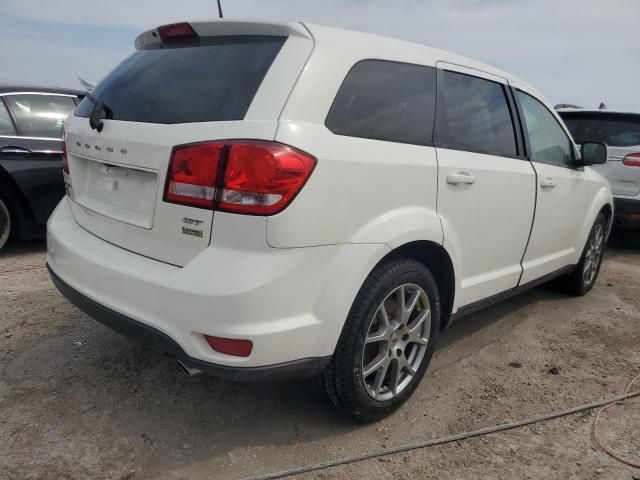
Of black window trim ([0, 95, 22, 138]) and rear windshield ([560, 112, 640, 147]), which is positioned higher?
rear windshield ([560, 112, 640, 147])

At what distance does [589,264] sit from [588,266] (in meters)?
0.02

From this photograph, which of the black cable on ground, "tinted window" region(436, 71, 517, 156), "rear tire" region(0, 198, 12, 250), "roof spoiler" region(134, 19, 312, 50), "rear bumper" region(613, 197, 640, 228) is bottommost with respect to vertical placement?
"rear tire" region(0, 198, 12, 250)

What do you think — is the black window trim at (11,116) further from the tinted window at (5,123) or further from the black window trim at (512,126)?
the black window trim at (512,126)

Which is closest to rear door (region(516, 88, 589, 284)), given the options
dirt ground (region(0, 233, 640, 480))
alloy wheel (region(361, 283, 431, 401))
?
dirt ground (region(0, 233, 640, 480))

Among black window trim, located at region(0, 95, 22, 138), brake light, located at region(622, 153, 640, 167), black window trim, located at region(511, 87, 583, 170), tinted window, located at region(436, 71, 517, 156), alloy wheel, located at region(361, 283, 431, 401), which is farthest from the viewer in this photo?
brake light, located at region(622, 153, 640, 167)

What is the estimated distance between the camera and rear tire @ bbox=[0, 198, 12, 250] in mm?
4645

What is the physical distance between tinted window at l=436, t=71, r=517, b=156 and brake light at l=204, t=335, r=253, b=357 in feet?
4.50

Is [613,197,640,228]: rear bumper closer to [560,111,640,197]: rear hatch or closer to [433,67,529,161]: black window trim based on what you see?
[560,111,640,197]: rear hatch

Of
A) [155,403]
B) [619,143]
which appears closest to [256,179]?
[155,403]

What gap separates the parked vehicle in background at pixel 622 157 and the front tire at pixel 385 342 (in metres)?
4.29

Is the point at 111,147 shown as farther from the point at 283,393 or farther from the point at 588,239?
the point at 588,239

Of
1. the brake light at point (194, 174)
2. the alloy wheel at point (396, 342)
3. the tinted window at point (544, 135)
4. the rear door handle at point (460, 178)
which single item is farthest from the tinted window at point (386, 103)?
the tinted window at point (544, 135)

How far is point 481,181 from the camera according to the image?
2781mm

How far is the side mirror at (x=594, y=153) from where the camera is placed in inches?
153
